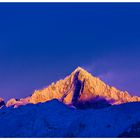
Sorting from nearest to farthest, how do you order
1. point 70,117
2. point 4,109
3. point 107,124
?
point 107,124
point 70,117
point 4,109

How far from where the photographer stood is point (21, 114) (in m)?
125

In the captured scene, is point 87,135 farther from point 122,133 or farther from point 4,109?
point 4,109

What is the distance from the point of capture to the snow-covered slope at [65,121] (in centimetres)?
11388

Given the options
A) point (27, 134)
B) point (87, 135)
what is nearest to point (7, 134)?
point (27, 134)

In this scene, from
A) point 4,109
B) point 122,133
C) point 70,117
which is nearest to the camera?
point 122,133

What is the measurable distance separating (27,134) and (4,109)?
20279 mm

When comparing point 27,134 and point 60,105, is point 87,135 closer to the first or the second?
point 27,134

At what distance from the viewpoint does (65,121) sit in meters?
121

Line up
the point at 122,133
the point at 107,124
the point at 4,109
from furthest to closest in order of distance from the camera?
the point at 4,109
the point at 107,124
the point at 122,133

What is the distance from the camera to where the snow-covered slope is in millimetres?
113875

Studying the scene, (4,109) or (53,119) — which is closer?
(53,119)

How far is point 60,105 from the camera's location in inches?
5143

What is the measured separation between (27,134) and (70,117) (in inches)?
497

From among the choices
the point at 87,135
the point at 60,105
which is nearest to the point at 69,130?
the point at 87,135
